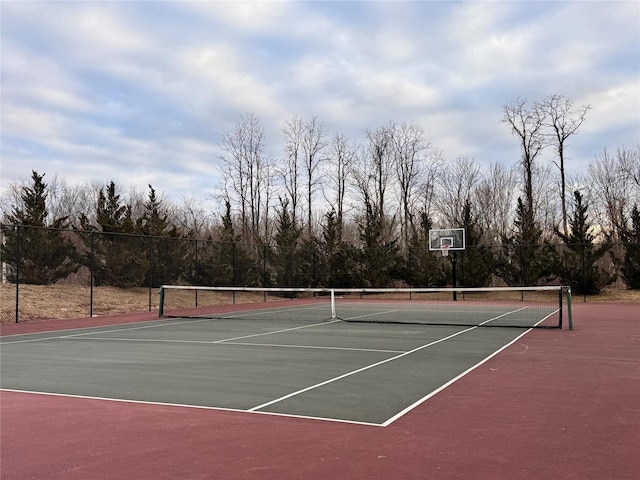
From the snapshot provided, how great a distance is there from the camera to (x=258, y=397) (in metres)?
6.63

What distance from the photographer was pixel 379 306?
24.7 metres

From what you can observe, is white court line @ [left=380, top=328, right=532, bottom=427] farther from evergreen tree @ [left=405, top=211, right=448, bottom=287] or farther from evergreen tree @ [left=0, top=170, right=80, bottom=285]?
evergreen tree @ [left=405, top=211, right=448, bottom=287]

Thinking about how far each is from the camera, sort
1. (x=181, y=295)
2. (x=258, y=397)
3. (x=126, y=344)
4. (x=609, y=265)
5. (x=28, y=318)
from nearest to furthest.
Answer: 1. (x=258, y=397)
2. (x=126, y=344)
3. (x=28, y=318)
4. (x=181, y=295)
5. (x=609, y=265)

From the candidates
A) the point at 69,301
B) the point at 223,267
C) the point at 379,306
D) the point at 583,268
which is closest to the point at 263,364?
the point at 69,301

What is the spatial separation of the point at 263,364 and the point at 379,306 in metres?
16.1

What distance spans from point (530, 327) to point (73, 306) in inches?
622

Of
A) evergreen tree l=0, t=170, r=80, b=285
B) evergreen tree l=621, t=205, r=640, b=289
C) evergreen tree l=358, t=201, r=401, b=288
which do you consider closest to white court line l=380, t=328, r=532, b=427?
evergreen tree l=0, t=170, r=80, b=285

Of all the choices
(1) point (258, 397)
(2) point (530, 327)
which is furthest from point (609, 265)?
(1) point (258, 397)

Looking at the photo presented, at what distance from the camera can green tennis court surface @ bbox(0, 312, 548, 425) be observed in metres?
6.53

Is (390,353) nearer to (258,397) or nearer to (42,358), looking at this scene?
(258,397)

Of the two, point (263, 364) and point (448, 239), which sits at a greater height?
point (448, 239)

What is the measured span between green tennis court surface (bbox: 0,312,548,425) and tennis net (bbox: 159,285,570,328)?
2.49 metres

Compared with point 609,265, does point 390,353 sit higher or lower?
lower

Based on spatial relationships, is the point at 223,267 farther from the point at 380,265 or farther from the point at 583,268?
the point at 583,268
